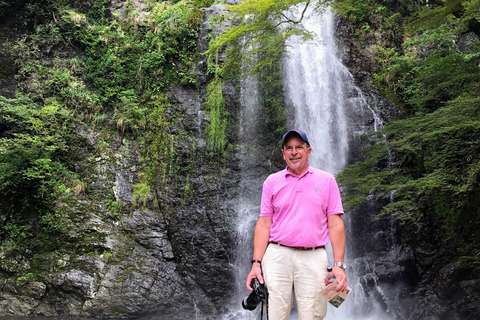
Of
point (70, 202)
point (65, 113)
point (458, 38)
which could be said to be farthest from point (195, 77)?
point (458, 38)

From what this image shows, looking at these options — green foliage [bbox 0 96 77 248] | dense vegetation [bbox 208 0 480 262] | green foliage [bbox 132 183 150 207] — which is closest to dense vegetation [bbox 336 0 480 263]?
dense vegetation [bbox 208 0 480 262]

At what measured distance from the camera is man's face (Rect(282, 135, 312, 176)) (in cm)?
255

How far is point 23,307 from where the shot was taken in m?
8.32

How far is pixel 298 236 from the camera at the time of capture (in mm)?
2391

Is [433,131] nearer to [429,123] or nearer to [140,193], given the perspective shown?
[429,123]

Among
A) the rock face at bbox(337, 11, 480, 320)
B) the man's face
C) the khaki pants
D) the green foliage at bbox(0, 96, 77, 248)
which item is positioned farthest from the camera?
the green foliage at bbox(0, 96, 77, 248)

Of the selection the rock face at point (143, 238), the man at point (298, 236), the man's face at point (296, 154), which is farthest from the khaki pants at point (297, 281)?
the rock face at point (143, 238)

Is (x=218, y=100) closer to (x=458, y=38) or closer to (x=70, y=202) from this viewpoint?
(x=70, y=202)

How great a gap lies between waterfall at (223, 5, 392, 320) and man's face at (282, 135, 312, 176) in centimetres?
711

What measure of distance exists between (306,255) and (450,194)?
814 cm

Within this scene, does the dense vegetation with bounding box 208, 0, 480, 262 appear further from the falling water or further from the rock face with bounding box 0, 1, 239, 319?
the rock face with bounding box 0, 1, 239, 319

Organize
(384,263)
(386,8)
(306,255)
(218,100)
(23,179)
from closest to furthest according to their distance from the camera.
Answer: (306,255) < (384,263) < (23,179) < (218,100) < (386,8)

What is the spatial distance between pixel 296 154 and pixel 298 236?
0.57m

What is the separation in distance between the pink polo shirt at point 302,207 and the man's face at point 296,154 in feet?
0.17
